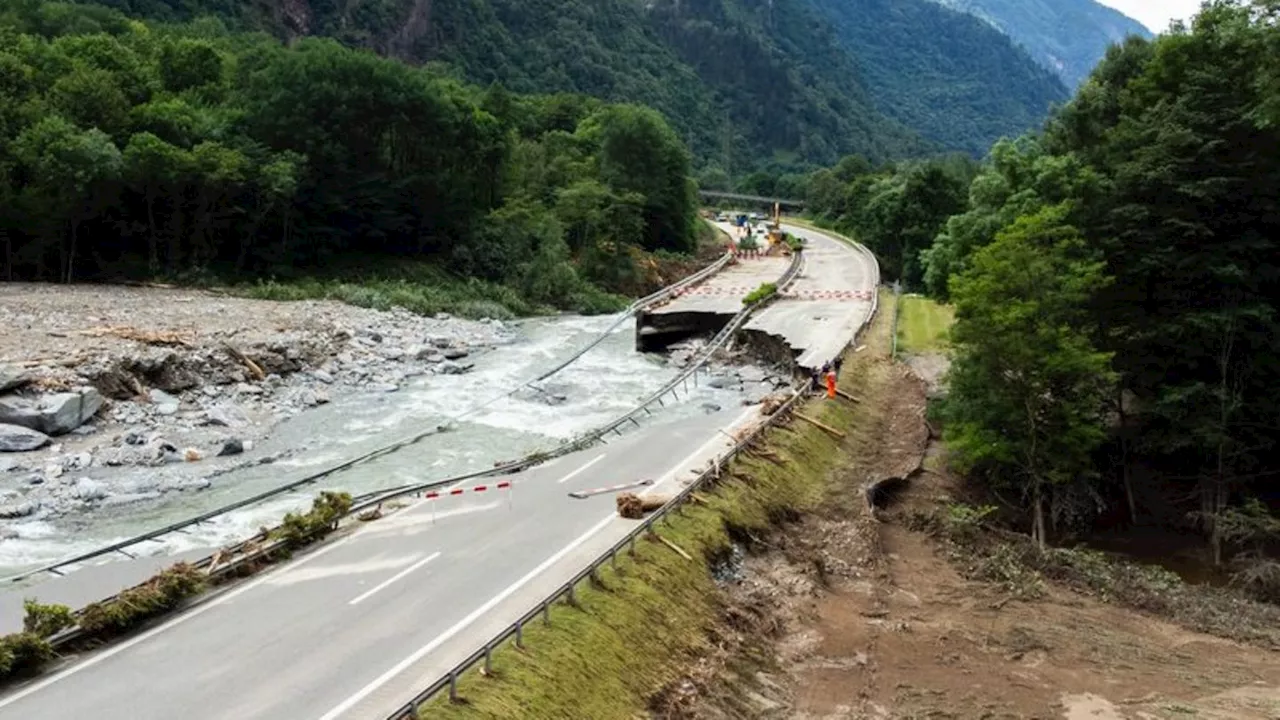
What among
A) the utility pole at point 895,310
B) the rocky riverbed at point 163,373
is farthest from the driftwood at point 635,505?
the utility pole at point 895,310

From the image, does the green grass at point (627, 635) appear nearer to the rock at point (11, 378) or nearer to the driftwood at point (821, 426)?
the driftwood at point (821, 426)

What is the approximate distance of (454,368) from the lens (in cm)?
4025

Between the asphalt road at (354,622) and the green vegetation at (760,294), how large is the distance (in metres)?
29.7

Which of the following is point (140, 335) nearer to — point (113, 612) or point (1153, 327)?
point (113, 612)

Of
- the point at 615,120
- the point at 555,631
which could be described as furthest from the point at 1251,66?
the point at 615,120

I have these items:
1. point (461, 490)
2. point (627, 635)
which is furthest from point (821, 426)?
point (627, 635)

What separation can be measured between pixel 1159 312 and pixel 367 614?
23.8 metres

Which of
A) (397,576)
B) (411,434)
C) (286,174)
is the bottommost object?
(411,434)

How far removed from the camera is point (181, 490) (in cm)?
2423

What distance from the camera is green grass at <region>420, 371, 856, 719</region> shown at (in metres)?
13.0

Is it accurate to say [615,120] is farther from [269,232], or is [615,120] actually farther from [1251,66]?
[1251,66]

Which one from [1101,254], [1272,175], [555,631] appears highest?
[1272,175]

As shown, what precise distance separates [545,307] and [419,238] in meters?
10.2

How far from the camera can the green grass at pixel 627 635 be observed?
1305cm
